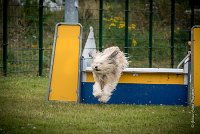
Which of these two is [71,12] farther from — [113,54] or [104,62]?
[104,62]

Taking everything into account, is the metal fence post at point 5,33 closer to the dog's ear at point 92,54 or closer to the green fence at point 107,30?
the green fence at point 107,30

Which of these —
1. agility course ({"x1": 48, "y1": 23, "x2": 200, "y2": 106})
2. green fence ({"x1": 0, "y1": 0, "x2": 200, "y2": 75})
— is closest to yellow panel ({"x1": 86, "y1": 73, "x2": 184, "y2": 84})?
agility course ({"x1": 48, "y1": 23, "x2": 200, "y2": 106})

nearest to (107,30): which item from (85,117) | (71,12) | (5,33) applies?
(71,12)

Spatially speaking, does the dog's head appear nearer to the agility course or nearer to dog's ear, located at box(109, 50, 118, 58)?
dog's ear, located at box(109, 50, 118, 58)

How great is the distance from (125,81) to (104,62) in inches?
18.6

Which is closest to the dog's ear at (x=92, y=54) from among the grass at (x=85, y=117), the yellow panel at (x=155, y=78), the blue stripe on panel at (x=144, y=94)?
the blue stripe on panel at (x=144, y=94)

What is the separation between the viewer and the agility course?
10672 mm

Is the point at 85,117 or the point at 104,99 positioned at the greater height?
the point at 104,99

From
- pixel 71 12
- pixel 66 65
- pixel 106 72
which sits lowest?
pixel 106 72

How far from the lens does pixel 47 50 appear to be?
53.4 ft

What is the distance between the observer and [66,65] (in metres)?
10.9

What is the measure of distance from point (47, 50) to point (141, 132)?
838cm

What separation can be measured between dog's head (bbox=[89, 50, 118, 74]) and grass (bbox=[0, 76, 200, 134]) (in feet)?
Result: 2.03

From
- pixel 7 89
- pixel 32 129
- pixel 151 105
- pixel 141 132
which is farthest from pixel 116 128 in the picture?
pixel 7 89
